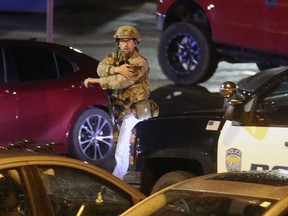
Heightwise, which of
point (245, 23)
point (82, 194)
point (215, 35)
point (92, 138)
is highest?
point (245, 23)

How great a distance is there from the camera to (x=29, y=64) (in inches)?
349

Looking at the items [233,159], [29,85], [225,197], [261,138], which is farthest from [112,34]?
[225,197]

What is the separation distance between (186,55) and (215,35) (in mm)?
754

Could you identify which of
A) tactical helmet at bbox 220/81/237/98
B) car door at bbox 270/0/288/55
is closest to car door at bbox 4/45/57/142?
tactical helmet at bbox 220/81/237/98

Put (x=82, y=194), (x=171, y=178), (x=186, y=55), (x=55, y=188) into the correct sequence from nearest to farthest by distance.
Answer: (x=55, y=188)
(x=82, y=194)
(x=171, y=178)
(x=186, y=55)

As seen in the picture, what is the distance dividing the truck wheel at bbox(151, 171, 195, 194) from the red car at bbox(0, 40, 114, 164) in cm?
218

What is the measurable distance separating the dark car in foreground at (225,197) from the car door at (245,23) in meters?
7.54

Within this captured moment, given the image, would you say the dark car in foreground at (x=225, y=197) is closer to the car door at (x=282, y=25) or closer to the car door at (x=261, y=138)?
the car door at (x=261, y=138)

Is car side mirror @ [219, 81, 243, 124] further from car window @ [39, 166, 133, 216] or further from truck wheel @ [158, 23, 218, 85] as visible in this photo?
truck wheel @ [158, 23, 218, 85]

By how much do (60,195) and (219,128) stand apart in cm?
215

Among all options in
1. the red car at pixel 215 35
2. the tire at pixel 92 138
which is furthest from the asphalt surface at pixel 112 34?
the red car at pixel 215 35

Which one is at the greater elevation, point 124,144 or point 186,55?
point 186,55

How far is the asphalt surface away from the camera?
12.6m

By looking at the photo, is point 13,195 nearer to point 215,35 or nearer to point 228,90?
point 228,90
